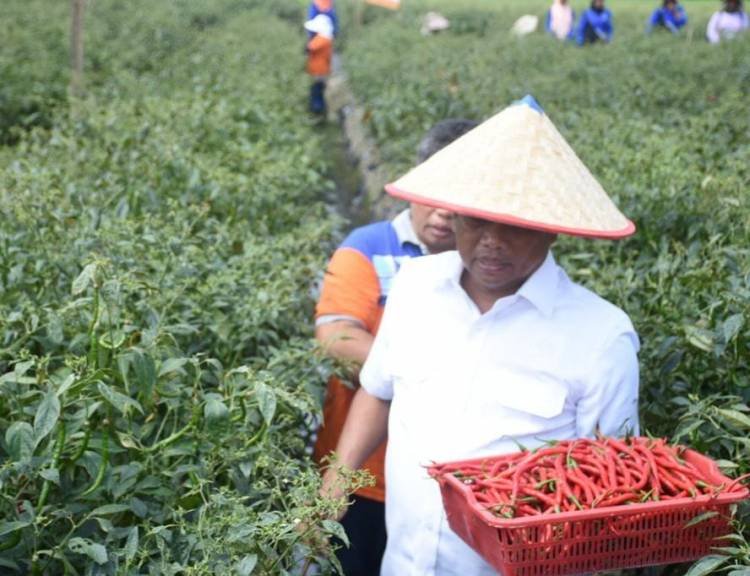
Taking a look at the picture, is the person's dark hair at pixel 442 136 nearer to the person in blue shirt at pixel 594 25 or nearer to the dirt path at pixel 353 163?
the dirt path at pixel 353 163

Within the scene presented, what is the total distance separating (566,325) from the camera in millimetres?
2668

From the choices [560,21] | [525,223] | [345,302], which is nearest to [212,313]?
[345,302]

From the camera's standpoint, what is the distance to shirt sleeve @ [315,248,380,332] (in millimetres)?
3510

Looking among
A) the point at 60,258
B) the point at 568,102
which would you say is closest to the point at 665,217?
the point at 60,258

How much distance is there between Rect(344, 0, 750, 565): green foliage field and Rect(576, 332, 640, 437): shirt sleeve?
0.12 meters

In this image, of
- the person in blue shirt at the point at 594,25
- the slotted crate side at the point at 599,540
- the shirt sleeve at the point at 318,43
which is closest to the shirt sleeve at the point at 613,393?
the slotted crate side at the point at 599,540

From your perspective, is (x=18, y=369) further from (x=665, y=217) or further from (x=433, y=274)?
(x=665, y=217)

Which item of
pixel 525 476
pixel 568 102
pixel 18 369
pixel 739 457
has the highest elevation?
pixel 18 369

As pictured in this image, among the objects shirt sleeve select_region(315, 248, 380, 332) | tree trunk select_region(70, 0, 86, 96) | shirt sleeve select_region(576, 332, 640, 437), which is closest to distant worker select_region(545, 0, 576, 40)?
tree trunk select_region(70, 0, 86, 96)

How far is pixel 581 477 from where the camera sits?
2.27 m

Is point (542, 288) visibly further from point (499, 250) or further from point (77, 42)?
point (77, 42)

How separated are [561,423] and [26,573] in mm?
1162

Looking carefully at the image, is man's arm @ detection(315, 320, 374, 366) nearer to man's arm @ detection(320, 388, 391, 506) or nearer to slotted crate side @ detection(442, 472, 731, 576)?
man's arm @ detection(320, 388, 391, 506)

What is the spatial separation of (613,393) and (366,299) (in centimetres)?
110
